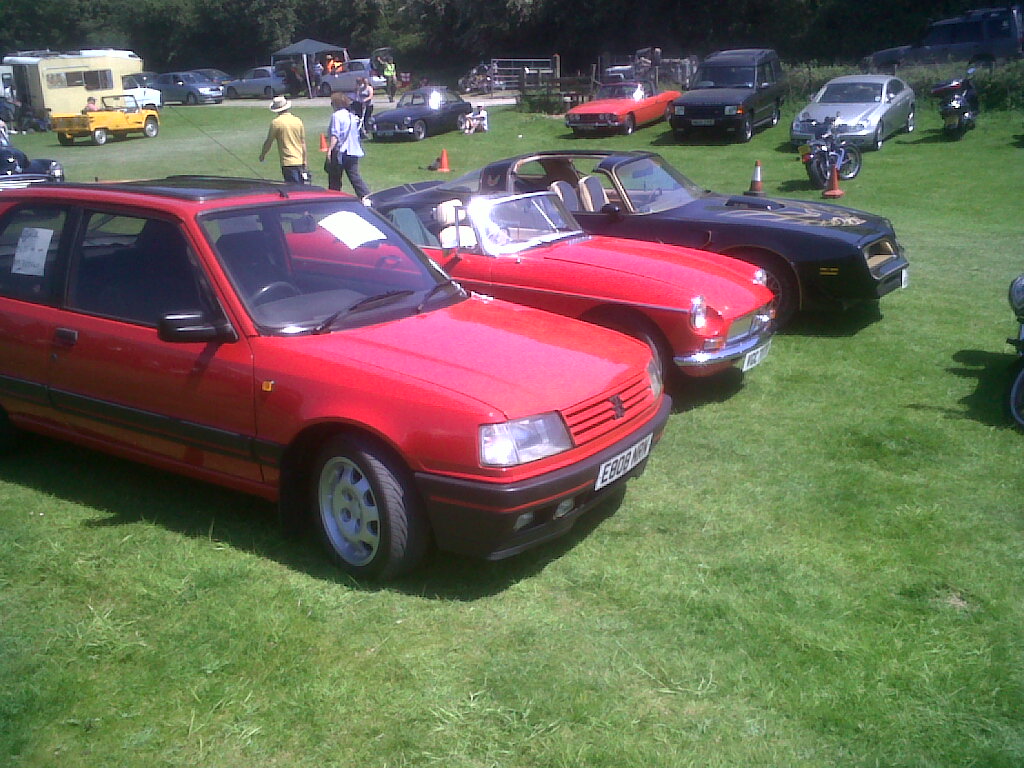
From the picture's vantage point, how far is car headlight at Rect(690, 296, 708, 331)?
6.35 meters

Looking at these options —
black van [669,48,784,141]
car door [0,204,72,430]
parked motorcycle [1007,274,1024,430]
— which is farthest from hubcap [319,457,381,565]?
black van [669,48,784,141]

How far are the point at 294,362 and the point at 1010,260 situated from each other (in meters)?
9.63

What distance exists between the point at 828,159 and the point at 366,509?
14.5 m

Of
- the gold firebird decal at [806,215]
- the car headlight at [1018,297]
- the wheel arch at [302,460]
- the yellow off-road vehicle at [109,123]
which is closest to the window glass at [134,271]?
the wheel arch at [302,460]

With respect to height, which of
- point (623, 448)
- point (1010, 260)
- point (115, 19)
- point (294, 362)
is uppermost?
point (115, 19)

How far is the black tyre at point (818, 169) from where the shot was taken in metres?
16.7

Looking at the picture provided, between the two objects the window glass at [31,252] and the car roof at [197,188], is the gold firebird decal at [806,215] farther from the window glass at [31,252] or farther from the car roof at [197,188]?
the window glass at [31,252]

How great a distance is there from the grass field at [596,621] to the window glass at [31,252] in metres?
1.03

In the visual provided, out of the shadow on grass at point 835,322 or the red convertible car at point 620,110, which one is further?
the red convertible car at point 620,110

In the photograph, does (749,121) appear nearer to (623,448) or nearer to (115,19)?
(623,448)

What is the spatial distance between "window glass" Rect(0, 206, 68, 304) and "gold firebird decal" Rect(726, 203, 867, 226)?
18.0 ft

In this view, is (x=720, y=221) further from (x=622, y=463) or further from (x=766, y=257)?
(x=622, y=463)

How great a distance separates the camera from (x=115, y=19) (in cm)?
6831

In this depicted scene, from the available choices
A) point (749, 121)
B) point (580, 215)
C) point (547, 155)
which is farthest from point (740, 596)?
point (749, 121)
